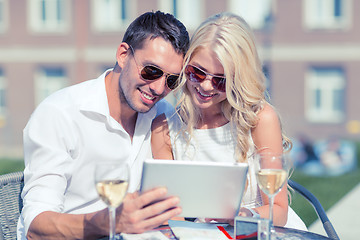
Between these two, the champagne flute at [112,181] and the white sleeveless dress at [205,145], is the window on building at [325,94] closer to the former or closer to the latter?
A: the white sleeveless dress at [205,145]

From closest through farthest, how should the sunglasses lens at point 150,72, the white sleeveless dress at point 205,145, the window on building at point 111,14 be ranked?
the sunglasses lens at point 150,72, the white sleeveless dress at point 205,145, the window on building at point 111,14

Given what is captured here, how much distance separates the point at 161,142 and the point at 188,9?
1570 centimetres

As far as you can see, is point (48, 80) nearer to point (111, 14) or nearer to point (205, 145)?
point (111, 14)

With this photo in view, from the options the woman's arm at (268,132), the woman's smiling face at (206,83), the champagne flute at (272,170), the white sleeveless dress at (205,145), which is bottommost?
the white sleeveless dress at (205,145)

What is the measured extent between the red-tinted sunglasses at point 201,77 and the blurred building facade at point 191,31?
44.9 ft

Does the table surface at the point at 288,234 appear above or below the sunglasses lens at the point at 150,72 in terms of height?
below

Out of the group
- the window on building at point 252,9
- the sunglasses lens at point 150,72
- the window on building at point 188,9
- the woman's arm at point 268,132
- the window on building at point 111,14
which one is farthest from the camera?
the window on building at point 111,14

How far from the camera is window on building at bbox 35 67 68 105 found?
61.2 ft

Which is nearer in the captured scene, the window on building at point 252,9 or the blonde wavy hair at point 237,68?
the blonde wavy hair at point 237,68

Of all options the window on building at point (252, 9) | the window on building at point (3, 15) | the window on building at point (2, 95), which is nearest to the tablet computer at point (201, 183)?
the window on building at point (252, 9)

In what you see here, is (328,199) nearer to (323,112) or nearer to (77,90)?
(77,90)

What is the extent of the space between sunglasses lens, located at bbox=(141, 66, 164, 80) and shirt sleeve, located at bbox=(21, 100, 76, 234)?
0.42m

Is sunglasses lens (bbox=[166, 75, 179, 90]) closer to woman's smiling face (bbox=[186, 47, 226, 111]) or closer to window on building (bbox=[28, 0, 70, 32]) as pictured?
woman's smiling face (bbox=[186, 47, 226, 111])

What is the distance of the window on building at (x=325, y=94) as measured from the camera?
17.1m
